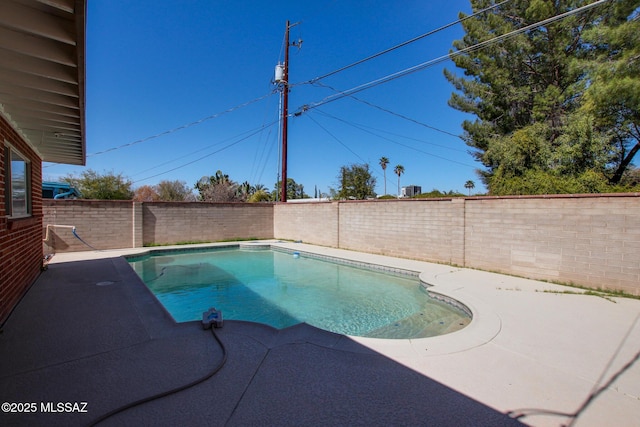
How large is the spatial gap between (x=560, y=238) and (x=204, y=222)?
1200 cm

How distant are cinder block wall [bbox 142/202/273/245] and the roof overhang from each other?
748 cm

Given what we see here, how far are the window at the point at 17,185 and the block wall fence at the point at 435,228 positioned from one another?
520 cm

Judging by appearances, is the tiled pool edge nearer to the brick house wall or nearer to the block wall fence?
the block wall fence

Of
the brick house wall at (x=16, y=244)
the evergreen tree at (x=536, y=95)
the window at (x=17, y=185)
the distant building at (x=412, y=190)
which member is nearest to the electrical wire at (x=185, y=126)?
the evergreen tree at (x=536, y=95)

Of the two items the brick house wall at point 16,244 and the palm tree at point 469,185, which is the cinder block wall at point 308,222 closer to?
the brick house wall at point 16,244

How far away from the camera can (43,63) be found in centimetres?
268

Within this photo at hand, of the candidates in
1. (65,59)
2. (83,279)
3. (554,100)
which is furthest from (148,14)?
(554,100)

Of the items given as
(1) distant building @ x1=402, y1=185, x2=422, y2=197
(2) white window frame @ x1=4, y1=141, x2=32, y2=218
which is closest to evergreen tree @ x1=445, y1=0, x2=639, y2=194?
(1) distant building @ x1=402, y1=185, x2=422, y2=197

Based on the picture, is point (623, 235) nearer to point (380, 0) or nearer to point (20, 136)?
point (380, 0)

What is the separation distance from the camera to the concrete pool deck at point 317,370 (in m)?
2.01

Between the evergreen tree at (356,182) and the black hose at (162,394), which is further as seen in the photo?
the evergreen tree at (356,182)

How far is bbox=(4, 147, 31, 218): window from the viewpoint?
4.10 meters

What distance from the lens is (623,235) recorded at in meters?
5.16

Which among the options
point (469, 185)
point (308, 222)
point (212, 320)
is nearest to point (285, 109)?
point (308, 222)
